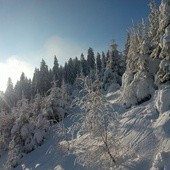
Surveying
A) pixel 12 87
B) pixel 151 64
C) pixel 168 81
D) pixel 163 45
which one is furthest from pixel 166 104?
pixel 12 87

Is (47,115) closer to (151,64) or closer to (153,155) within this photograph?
(151,64)

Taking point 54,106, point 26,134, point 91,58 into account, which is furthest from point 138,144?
point 91,58

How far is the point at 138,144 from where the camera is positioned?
27.6 m

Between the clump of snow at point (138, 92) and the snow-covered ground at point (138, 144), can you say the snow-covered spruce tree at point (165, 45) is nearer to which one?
the snow-covered ground at point (138, 144)

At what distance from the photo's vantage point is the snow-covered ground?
24359mm

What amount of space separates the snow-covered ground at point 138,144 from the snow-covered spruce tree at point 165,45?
7.78ft

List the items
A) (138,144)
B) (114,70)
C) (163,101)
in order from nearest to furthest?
(138,144) < (163,101) < (114,70)

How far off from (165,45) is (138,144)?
10.8 m

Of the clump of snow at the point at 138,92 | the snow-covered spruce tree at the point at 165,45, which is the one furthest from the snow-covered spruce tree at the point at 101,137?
the clump of snow at the point at 138,92

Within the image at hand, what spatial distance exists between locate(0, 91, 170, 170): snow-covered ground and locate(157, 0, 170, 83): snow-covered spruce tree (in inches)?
93.4

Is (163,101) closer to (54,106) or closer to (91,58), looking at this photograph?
(54,106)

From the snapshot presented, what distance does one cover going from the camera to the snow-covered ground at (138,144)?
79.9ft

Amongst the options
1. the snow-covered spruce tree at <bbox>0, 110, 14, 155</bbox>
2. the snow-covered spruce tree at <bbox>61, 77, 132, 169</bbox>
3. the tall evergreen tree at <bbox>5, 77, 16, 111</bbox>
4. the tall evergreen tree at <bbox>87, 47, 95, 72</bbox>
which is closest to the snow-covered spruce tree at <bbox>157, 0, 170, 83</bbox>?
the snow-covered spruce tree at <bbox>61, 77, 132, 169</bbox>

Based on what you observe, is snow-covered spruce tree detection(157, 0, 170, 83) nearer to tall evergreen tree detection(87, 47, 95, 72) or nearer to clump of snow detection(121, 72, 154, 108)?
clump of snow detection(121, 72, 154, 108)
